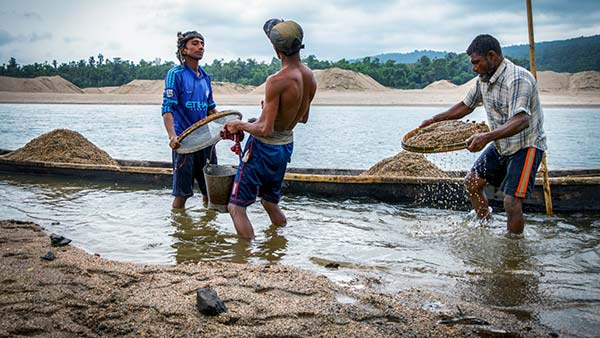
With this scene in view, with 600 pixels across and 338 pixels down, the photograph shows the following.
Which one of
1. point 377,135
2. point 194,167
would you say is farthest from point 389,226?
point 377,135

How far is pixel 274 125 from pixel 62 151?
5891 mm

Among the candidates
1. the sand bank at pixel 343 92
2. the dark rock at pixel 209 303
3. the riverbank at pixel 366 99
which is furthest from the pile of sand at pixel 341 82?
the dark rock at pixel 209 303

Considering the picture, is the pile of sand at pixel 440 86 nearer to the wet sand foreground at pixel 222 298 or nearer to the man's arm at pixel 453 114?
the man's arm at pixel 453 114

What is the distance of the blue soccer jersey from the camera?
5.32 metres

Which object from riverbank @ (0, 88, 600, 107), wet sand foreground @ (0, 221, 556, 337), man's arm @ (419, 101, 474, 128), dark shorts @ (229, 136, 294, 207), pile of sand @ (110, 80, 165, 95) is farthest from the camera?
pile of sand @ (110, 80, 165, 95)

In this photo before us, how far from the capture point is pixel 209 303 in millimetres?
2971

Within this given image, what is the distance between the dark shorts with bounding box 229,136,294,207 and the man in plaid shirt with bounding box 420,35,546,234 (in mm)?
1458

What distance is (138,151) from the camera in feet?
48.2

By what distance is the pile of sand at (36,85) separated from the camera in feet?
193

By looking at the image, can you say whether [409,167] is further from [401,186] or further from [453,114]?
[453,114]

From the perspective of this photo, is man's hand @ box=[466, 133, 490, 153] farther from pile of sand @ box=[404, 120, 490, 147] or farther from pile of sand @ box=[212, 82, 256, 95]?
pile of sand @ box=[212, 82, 256, 95]

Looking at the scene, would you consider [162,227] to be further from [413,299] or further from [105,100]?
[105,100]

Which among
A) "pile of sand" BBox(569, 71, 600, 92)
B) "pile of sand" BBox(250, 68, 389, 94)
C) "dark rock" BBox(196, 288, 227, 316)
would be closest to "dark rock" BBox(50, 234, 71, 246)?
"dark rock" BBox(196, 288, 227, 316)

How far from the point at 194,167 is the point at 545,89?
48496 mm
